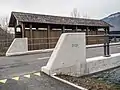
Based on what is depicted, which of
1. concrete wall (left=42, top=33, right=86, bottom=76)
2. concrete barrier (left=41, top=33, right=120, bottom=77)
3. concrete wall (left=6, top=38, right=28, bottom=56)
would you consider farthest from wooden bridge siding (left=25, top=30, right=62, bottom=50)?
concrete wall (left=42, top=33, right=86, bottom=76)

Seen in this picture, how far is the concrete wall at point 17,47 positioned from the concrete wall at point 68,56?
25.1 ft

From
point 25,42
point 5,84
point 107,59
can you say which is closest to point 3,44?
point 25,42

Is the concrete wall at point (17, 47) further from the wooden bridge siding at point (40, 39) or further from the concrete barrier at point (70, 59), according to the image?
the concrete barrier at point (70, 59)

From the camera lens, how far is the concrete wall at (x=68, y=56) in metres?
6.72

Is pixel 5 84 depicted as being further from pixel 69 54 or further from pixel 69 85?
pixel 69 54

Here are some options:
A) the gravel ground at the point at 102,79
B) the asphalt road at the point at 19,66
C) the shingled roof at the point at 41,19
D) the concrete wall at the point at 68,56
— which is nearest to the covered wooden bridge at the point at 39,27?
the shingled roof at the point at 41,19

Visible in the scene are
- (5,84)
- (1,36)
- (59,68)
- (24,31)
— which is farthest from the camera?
(1,36)

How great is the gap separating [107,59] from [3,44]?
11997 millimetres

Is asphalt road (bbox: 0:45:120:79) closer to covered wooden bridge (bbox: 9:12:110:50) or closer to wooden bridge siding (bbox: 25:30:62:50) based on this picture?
wooden bridge siding (bbox: 25:30:62:50)

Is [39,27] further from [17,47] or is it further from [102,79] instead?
[102,79]

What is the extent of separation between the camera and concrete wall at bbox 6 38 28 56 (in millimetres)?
14028

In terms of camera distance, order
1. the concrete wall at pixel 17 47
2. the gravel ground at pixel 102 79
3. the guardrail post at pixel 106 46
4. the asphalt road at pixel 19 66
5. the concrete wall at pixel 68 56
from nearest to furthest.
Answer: the gravel ground at pixel 102 79, the concrete wall at pixel 68 56, the asphalt road at pixel 19 66, the guardrail post at pixel 106 46, the concrete wall at pixel 17 47

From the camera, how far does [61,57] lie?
6879mm

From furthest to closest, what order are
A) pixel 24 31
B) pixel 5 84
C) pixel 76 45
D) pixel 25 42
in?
pixel 24 31, pixel 25 42, pixel 76 45, pixel 5 84
